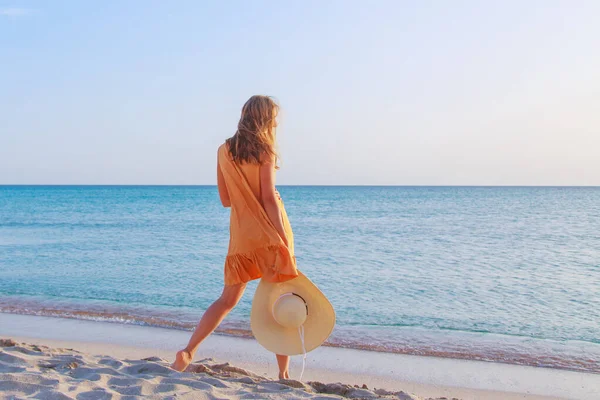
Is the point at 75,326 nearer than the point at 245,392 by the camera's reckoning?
No

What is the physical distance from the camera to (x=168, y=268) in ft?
34.7

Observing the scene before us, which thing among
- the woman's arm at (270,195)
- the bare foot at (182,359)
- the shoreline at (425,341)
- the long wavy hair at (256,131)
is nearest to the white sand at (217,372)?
the bare foot at (182,359)

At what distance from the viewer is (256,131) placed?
3.18 meters

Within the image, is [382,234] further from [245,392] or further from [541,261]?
[245,392]

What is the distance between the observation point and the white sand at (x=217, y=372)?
3152 mm

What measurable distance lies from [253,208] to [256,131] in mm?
468

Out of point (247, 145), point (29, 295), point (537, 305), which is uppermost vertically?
point (247, 145)

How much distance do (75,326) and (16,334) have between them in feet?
1.96

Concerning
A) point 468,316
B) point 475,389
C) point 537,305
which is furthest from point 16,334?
point 537,305

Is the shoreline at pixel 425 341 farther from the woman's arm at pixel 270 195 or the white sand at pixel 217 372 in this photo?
the woman's arm at pixel 270 195

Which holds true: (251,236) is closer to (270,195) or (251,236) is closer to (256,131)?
(270,195)

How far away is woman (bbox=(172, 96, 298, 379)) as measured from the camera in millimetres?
3207

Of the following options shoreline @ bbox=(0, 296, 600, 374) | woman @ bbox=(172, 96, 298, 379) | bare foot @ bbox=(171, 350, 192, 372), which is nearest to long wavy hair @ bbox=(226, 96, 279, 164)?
woman @ bbox=(172, 96, 298, 379)

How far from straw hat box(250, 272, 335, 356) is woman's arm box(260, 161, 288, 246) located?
38 cm
